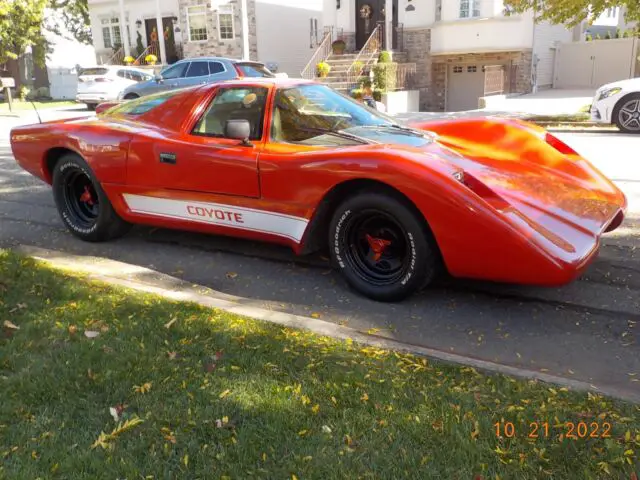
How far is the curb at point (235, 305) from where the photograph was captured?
2.90 m

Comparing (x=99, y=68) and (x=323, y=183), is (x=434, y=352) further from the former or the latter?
(x=99, y=68)

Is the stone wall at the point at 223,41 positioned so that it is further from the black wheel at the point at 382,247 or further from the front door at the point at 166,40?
the black wheel at the point at 382,247

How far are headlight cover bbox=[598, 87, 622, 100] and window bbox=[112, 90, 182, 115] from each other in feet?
32.6

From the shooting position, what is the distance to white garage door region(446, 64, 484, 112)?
2350 centimetres

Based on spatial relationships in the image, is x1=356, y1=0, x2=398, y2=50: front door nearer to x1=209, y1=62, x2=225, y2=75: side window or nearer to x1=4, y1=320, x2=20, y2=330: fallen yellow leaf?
x1=209, y1=62, x2=225, y2=75: side window

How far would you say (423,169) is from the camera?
371 centimetres

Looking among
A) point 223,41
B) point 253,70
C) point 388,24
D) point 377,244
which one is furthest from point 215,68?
point 377,244

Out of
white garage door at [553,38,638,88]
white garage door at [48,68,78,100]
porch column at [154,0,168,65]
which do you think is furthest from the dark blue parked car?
white garage door at [48,68,78,100]

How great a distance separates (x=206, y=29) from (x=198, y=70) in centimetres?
1149

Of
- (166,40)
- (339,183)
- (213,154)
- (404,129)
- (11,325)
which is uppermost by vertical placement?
(166,40)

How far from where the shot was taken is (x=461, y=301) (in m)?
4.13

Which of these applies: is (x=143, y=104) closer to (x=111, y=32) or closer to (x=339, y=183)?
(x=339, y=183)

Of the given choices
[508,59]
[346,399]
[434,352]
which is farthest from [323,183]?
[508,59]

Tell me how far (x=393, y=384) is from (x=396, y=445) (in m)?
0.47
